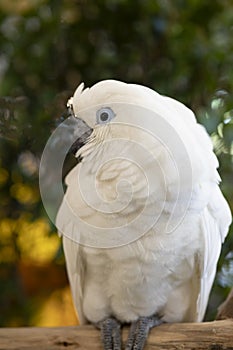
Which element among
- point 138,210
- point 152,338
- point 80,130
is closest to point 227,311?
point 152,338

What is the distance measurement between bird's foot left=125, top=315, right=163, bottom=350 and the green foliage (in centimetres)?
37

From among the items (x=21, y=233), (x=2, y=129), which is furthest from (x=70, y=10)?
(x=21, y=233)

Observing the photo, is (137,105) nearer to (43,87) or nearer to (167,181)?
(167,181)

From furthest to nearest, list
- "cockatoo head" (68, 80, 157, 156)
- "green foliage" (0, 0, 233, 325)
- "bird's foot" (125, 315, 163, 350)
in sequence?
"green foliage" (0, 0, 233, 325) → "bird's foot" (125, 315, 163, 350) → "cockatoo head" (68, 80, 157, 156)

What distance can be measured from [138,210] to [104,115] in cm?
18

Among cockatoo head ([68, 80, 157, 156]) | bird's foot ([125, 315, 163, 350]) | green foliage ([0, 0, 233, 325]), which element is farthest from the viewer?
green foliage ([0, 0, 233, 325])

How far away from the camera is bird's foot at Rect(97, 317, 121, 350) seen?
3.98ft

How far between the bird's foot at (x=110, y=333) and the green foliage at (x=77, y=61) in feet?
1.33

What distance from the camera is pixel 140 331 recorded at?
121cm

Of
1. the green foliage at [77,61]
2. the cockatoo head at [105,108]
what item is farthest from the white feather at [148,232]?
the green foliage at [77,61]

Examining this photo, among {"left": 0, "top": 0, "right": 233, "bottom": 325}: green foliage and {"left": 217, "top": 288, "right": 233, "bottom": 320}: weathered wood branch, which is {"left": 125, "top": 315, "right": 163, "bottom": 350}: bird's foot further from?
{"left": 0, "top": 0, "right": 233, "bottom": 325}: green foliage

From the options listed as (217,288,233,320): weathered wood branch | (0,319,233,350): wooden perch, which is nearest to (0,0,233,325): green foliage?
(217,288,233,320): weathered wood branch

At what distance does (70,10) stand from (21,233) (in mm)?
668

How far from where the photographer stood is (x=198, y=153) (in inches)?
44.6
